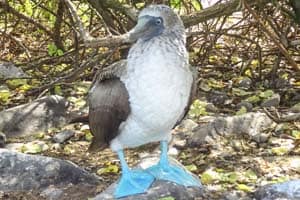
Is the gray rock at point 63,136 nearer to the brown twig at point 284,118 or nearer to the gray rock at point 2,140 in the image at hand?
the gray rock at point 2,140

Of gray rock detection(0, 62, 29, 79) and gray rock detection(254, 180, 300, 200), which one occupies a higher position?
gray rock detection(0, 62, 29, 79)

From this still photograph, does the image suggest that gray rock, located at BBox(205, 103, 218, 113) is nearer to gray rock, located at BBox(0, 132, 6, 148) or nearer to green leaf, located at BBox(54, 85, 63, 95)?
green leaf, located at BBox(54, 85, 63, 95)

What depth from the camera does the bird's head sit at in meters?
A: 3.48

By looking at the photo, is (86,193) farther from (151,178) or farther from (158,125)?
(158,125)

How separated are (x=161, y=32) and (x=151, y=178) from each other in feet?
2.60

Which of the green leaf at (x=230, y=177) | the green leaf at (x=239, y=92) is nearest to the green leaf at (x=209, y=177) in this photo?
the green leaf at (x=230, y=177)

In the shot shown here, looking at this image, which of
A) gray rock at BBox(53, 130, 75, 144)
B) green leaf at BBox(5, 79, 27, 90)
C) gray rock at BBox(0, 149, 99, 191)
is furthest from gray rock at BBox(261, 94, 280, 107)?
green leaf at BBox(5, 79, 27, 90)

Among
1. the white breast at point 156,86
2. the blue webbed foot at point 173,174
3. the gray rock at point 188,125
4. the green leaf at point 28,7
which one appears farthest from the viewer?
the green leaf at point 28,7

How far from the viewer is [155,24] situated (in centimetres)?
349

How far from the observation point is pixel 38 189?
4.06m

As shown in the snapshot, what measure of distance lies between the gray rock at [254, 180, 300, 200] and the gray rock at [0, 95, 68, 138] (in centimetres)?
196

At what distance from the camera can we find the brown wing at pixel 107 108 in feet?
11.7

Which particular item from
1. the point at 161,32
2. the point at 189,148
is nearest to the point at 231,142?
the point at 189,148

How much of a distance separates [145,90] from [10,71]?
10.4 ft
